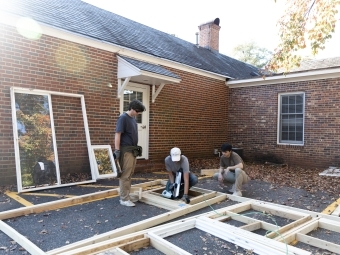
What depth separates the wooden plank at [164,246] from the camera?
269cm

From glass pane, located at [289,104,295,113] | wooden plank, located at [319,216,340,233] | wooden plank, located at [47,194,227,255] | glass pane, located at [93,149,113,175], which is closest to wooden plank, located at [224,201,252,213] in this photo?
wooden plank, located at [47,194,227,255]

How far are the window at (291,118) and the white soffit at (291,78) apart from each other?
58 centimetres

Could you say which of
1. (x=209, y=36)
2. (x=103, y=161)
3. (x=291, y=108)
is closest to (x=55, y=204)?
(x=103, y=161)

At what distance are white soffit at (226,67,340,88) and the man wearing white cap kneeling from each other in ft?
19.8

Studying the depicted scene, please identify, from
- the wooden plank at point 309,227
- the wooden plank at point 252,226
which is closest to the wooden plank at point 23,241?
the wooden plank at point 252,226

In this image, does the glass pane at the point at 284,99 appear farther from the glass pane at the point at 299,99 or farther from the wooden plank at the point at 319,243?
the wooden plank at the point at 319,243

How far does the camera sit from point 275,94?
1044cm

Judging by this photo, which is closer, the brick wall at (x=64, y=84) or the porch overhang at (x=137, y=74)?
the brick wall at (x=64, y=84)

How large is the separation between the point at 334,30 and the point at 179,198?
207 inches

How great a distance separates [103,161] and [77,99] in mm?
1715

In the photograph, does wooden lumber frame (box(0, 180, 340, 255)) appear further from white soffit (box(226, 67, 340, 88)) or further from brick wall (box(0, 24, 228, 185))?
white soffit (box(226, 67, 340, 88))

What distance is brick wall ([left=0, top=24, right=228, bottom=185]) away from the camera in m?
5.66

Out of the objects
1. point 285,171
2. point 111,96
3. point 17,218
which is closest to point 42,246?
point 17,218

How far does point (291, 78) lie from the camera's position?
991cm
